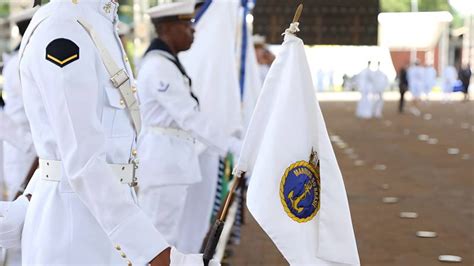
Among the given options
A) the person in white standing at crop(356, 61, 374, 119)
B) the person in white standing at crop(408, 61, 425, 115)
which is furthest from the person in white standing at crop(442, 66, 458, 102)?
the person in white standing at crop(356, 61, 374, 119)

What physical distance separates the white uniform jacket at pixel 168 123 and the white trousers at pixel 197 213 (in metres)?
0.67

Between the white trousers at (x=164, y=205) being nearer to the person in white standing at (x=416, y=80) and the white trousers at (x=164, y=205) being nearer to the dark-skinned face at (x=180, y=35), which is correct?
the dark-skinned face at (x=180, y=35)

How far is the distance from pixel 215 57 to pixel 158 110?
120 centimetres

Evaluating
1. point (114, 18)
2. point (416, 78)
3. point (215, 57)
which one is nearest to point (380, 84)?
point (416, 78)

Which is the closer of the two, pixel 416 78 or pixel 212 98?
pixel 212 98

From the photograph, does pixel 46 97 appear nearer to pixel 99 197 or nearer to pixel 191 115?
pixel 99 197

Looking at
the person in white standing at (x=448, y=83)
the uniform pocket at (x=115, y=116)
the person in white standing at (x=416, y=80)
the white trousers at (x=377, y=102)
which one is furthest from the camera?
the person in white standing at (x=448, y=83)

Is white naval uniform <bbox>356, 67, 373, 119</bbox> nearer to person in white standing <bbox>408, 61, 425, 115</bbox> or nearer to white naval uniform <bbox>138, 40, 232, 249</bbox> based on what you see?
person in white standing <bbox>408, 61, 425, 115</bbox>

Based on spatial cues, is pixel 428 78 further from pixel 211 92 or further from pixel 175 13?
pixel 175 13

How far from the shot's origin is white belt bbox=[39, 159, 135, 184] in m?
2.48

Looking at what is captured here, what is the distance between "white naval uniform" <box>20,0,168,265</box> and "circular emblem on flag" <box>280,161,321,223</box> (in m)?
0.43

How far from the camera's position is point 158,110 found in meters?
4.98

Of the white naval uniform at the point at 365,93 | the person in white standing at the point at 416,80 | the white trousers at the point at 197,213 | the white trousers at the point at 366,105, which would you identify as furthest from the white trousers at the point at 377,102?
the white trousers at the point at 197,213

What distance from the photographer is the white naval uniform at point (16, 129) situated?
5301mm
